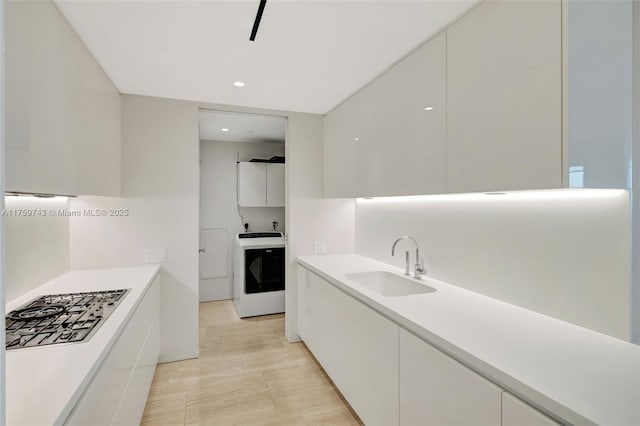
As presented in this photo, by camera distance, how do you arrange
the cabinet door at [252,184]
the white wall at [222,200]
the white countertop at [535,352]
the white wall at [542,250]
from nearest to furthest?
the white countertop at [535,352] → the white wall at [542,250] → the cabinet door at [252,184] → the white wall at [222,200]

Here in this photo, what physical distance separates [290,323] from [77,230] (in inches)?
78.8

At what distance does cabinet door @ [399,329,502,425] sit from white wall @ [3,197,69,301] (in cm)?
189

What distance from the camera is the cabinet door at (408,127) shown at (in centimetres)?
154

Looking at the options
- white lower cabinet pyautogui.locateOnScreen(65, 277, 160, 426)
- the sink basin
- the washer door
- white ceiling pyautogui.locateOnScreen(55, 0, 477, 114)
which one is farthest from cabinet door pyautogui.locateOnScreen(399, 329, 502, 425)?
the washer door

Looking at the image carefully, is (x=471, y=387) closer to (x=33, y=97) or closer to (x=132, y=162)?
(x=33, y=97)

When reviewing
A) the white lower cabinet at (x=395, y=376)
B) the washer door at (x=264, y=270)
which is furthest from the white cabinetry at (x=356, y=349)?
the washer door at (x=264, y=270)

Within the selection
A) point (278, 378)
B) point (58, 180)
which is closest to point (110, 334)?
point (58, 180)

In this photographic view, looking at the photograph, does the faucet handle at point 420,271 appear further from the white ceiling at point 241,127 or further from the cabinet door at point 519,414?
the white ceiling at point 241,127

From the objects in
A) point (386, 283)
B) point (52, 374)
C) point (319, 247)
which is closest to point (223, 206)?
point (319, 247)

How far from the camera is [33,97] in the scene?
1.16 metres

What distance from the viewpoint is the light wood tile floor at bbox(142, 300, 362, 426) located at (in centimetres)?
198

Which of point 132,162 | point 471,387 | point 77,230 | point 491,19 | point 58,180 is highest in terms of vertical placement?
point 491,19

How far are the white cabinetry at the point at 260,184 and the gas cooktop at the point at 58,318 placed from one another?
2596 millimetres

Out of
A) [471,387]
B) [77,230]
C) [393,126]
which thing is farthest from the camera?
[77,230]
